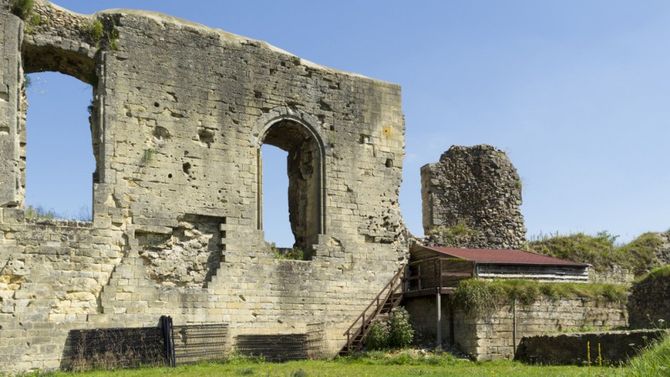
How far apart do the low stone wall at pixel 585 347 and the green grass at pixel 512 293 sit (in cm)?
101

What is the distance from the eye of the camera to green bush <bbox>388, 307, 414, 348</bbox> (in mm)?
17797

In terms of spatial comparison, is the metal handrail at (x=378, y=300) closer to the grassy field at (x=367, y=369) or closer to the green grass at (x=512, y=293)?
the grassy field at (x=367, y=369)

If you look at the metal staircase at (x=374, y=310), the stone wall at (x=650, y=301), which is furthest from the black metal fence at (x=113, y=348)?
the stone wall at (x=650, y=301)

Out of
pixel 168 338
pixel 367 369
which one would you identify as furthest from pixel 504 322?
pixel 168 338

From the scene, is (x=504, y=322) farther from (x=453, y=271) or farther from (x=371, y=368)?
(x=371, y=368)

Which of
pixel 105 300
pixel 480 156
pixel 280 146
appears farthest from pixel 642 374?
pixel 480 156

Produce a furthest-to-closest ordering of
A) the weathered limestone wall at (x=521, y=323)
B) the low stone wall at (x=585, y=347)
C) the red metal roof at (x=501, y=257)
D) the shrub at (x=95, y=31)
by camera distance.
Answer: the red metal roof at (x=501, y=257) < the weathered limestone wall at (x=521, y=323) < the shrub at (x=95, y=31) < the low stone wall at (x=585, y=347)

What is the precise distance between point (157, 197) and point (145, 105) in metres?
1.79

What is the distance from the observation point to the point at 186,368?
15.3m

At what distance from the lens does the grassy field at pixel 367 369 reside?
44.4 feet

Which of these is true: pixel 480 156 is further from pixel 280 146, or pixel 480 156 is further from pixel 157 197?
pixel 157 197

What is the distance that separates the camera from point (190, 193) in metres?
17.2

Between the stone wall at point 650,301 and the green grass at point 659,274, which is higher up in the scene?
the green grass at point 659,274

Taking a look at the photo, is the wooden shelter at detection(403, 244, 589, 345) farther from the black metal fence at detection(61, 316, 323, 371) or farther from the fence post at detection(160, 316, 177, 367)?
the fence post at detection(160, 316, 177, 367)
